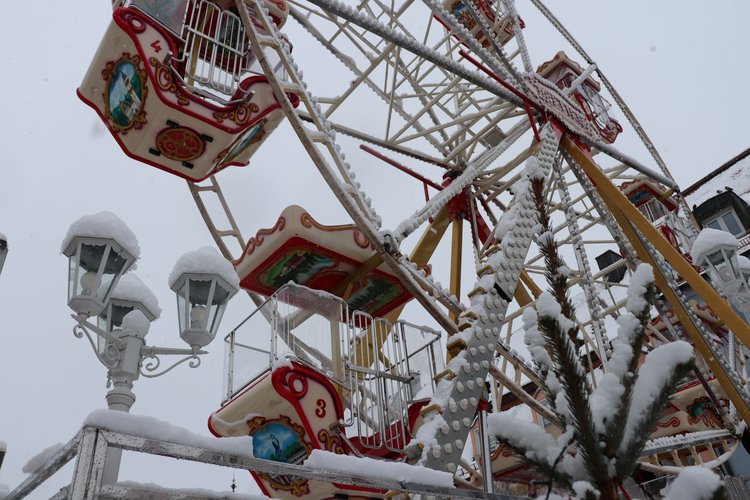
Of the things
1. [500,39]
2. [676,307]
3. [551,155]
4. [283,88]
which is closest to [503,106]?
[551,155]

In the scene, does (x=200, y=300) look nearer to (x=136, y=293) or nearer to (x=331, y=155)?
(x=136, y=293)

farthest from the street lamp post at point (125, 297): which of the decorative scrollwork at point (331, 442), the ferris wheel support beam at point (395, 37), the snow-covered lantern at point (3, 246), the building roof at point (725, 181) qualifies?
the building roof at point (725, 181)

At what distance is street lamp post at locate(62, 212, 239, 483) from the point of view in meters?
4.35

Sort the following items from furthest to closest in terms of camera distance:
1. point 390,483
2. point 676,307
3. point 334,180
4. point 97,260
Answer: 1. point 676,307
2. point 334,180
3. point 97,260
4. point 390,483

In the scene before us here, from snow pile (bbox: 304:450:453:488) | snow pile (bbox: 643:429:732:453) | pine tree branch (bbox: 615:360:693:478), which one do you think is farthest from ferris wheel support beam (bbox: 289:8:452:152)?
pine tree branch (bbox: 615:360:693:478)

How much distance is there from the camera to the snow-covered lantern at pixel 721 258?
7701mm

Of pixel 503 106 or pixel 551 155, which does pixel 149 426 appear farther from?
pixel 503 106

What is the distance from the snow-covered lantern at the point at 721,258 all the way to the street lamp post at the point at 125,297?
5640 millimetres

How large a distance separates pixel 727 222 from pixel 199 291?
744 inches

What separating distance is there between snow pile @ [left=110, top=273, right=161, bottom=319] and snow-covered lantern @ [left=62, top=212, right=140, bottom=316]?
34 centimetres

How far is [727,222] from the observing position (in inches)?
782

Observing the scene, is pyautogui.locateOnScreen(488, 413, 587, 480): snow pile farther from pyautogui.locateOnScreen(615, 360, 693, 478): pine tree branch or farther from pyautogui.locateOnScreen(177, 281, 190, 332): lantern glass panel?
pyautogui.locateOnScreen(177, 281, 190, 332): lantern glass panel

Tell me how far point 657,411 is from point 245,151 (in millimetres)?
7961

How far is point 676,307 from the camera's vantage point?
28.7 ft
